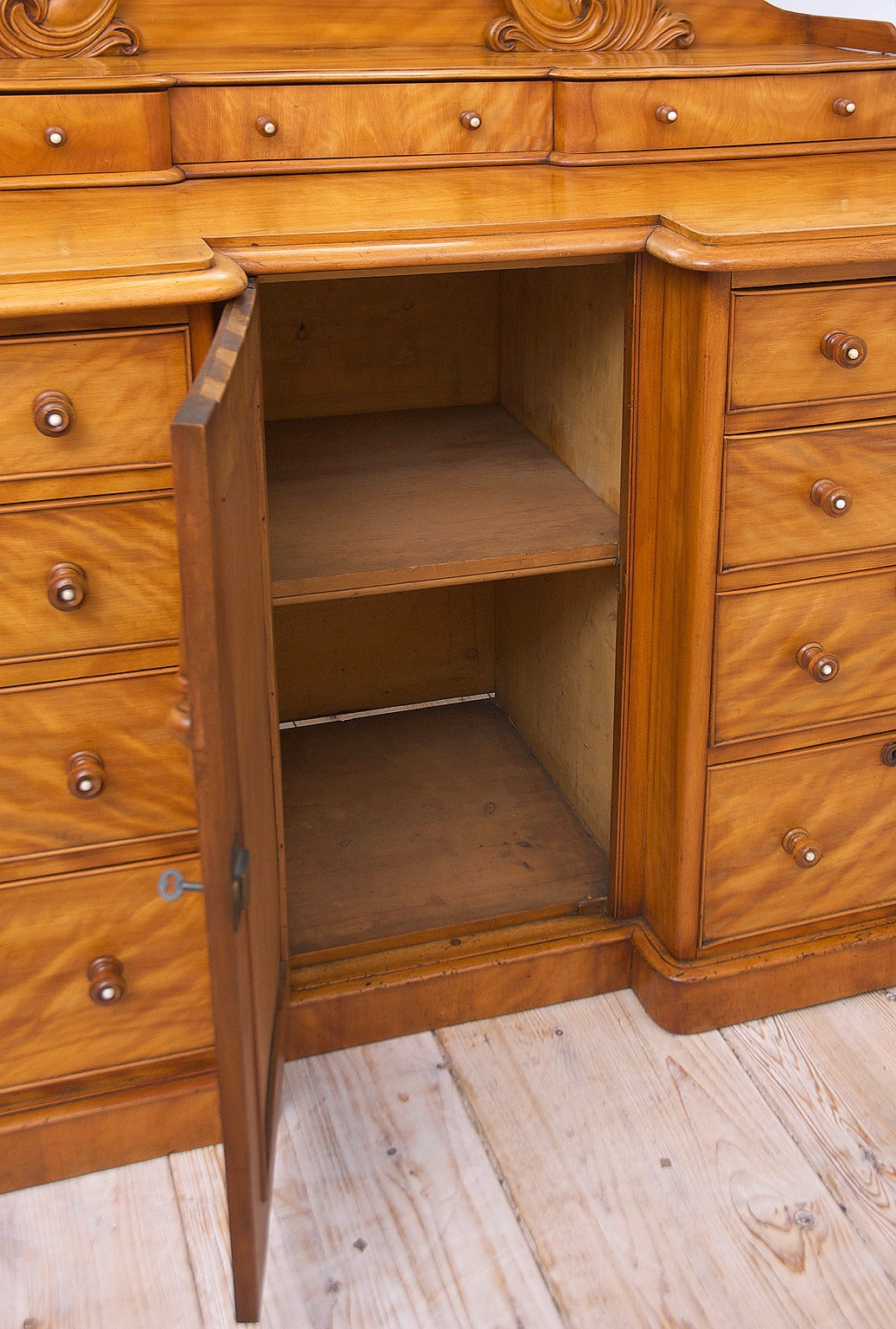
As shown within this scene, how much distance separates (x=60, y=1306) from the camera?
1.47m

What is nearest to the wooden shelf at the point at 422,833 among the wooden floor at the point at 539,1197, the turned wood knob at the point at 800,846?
the wooden floor at the point at 539,1197

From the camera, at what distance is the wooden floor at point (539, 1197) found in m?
1.47

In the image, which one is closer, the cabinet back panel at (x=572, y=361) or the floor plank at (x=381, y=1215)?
the floor plank at (x=381, y=1215)

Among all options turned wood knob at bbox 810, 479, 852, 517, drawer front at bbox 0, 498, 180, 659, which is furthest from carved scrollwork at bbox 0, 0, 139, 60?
turned wood knob at bbox 810, 479, 852, 517

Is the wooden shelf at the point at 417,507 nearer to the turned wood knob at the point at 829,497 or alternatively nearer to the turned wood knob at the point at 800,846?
the turned wood knob at the point at 829,497

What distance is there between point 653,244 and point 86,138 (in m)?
0.73

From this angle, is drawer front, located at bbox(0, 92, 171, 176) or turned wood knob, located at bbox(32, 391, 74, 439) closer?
turned wood knob, located at bbox(32, 391, 74, 439)

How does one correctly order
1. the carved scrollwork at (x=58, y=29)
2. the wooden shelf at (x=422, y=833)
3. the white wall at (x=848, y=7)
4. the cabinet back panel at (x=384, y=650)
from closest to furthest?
1. the carved scrollwork at (x=58, y=29)
2. the wooden shelf at (x=422, y=833)
3. the white wall at (x=848, y=7)
4. the cabinet back panel at (x=384, y=650)

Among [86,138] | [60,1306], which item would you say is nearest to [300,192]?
[86,138]

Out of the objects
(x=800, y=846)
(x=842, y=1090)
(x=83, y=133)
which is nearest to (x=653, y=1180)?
(x=842, y=1090)

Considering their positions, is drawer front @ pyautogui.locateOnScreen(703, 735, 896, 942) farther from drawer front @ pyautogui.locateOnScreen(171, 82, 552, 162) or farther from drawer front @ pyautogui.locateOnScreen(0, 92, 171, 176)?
drawer front @ pyautogui.locateOnScreen(0, 92, 171, 176)

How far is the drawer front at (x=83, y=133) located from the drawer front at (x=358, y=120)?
0.04 metres

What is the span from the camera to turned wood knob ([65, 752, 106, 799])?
145cm

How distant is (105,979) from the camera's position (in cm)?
154
